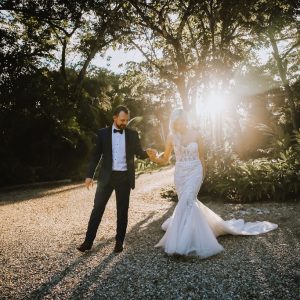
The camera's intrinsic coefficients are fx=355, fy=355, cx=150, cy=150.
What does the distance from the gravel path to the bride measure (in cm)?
19

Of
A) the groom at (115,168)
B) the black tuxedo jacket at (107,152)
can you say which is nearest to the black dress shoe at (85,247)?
the groom at (115,168)

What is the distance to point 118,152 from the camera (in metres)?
5.79

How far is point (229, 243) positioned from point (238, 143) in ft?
68.9

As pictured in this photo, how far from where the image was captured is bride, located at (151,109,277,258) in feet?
17.6

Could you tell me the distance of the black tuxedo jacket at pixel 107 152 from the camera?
572cm

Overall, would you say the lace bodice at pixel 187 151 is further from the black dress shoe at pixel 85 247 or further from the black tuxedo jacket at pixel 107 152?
the black dress shoe at pixel 85 247

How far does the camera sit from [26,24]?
57.0 feet

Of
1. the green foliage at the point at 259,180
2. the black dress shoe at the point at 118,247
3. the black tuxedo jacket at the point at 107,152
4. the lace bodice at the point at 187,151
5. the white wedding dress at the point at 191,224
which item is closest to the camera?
the white wedding dress at the point at 191,224

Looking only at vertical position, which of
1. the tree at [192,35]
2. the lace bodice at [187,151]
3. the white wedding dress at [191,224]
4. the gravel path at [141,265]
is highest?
the tree at [192,35]

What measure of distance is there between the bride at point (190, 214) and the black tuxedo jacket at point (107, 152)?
0.55m

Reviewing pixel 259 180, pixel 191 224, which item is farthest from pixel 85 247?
pixel 259 180

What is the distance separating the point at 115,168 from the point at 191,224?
4.93 feet

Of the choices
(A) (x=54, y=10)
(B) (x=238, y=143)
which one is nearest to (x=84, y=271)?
(A) (x=54, y=10)

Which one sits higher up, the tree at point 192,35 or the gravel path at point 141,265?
the tree at point 192,35
